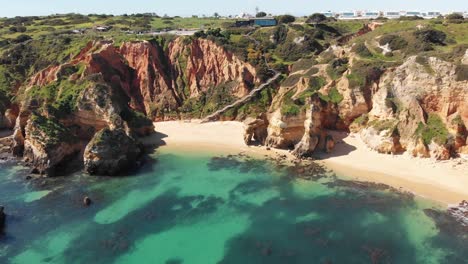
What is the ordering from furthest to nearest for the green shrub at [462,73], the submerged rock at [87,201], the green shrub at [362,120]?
the green shrub at [362,120] → the green shrub at [462,73] → the submerged rock at [87,201]

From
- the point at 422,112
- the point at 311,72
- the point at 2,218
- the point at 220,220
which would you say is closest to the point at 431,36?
the point at 422,112

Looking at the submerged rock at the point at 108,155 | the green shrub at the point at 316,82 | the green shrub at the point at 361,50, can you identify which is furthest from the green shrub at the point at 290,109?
the submerged rock at the point at 108,155

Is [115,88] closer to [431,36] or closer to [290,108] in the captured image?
[290,108]

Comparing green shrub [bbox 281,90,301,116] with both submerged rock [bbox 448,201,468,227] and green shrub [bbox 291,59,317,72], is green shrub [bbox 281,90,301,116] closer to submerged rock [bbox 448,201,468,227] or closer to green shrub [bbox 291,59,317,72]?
green shrub [bbox 291,59,317,72]

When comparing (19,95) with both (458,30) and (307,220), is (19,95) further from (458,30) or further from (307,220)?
(458,30)

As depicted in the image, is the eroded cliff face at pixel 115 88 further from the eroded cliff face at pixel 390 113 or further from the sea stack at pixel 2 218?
the eroded cliff face at pixel 390 113

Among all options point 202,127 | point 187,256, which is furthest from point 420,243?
point 202,127
